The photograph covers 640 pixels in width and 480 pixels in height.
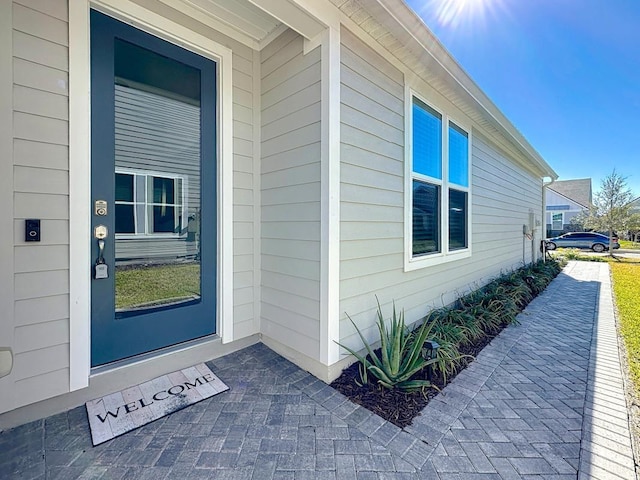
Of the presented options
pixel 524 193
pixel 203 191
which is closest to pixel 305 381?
pixel 203 191

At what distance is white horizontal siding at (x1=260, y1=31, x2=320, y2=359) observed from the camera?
94.3 inches

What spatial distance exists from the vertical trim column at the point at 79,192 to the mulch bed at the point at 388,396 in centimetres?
181

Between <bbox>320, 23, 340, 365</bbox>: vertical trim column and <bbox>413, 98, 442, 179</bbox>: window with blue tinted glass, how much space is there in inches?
59.3

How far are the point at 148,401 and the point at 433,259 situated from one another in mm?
3317

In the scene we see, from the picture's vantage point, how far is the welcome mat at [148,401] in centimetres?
172

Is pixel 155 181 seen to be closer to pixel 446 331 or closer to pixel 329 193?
pixel 329 193

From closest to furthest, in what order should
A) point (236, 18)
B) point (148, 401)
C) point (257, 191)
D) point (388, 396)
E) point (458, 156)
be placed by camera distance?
point (148, 401)
point (388, 396)
point (236, 18)
point (257, 191)
point (458, 156)

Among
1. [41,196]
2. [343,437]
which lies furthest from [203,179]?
[343,437]

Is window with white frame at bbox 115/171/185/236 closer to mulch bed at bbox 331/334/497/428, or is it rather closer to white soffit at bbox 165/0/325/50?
white soffit at bbox 165/0/325/50

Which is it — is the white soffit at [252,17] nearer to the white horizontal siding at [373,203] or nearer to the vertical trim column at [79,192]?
the white horizontal siding at [373,203]

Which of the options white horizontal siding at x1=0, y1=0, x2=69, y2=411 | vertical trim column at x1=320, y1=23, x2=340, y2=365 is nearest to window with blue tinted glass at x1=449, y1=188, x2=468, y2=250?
vertical trim column at x1=320, y1=23, x2=340, y2=365

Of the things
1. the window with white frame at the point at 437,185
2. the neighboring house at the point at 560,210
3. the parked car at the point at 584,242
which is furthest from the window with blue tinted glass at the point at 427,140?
the neighboring house at the point at 560,210

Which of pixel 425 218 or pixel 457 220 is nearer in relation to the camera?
pixel 425 218

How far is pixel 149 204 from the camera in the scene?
2287 mm
